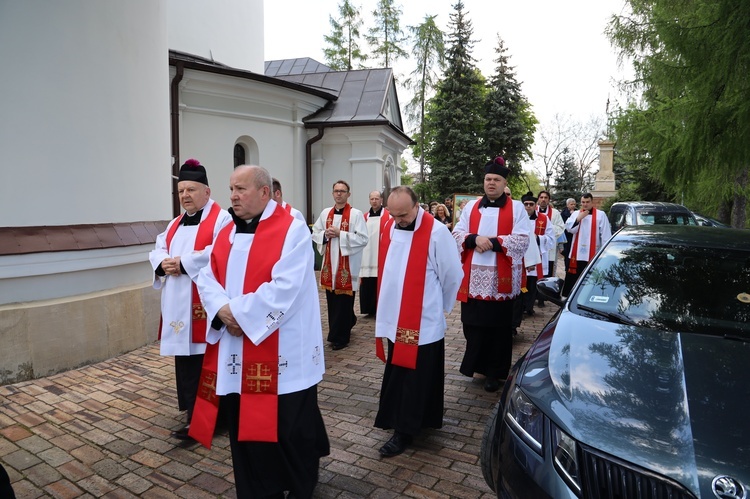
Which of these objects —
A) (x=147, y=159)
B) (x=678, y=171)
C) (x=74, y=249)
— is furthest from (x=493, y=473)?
(x=678, y=171)

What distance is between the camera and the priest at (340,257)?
6.95 metres

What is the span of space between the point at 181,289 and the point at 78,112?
10.0ft

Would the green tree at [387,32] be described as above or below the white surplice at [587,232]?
above

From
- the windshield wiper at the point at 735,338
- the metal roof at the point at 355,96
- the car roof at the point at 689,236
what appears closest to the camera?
the windshield wiper at the point at 735,338

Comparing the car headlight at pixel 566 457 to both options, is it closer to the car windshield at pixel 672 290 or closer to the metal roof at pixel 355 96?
the car windshield at pixel 672 290

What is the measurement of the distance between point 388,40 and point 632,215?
25171 mm

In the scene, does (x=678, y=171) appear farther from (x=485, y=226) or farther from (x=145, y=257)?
(x=145, y=257)

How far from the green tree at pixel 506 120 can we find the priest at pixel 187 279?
90.3 feet

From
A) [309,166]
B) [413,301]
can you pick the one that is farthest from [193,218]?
[309,166]

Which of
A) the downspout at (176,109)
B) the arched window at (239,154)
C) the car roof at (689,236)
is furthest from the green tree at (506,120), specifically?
the car roof at (689,236)

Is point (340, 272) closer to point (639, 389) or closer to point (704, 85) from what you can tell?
point (639, 389)

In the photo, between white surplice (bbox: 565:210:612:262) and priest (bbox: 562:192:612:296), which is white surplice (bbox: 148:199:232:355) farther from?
white surplice (bbox: 565:210:612:262)

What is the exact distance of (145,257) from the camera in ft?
22.3

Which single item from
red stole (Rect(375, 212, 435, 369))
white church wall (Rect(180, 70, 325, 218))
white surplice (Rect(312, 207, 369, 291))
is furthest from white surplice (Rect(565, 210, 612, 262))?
white church wall (Rect(180, 70, 325, 218))
